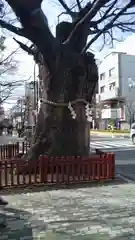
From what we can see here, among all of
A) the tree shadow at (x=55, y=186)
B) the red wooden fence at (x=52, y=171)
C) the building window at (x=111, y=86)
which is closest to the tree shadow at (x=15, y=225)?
the tree shadow at (x=55, y=186)

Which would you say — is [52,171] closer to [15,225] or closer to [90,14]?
[15,225]

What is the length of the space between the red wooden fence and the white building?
137 ft

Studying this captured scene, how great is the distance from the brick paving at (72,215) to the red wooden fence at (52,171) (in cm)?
66

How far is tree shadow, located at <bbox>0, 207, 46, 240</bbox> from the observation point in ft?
16.0

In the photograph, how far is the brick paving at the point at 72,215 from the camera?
16.1 feet

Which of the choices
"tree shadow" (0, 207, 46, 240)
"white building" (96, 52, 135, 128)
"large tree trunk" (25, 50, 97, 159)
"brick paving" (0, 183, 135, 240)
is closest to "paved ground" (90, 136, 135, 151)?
"large tree trunk" (25, 50, 97, 159)

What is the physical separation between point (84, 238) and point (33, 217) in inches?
54.6

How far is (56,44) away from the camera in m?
10.1

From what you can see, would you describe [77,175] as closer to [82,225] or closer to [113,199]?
[113,199]

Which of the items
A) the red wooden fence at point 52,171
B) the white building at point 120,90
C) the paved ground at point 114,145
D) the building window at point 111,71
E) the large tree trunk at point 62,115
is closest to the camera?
the red wooden fence at point 52,171

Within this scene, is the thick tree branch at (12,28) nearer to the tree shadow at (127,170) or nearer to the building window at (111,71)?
the tree shadow at (127,170)

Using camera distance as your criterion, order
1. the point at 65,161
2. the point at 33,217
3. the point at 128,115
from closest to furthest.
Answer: the point at 33,217, the point at 65,161, the point at 128,115

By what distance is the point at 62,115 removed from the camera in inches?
399

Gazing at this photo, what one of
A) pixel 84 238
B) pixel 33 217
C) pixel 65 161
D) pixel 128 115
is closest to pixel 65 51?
pixel 65 161
